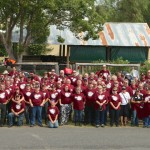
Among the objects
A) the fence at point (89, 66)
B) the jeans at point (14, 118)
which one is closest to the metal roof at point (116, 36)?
the fence at point (89, 66)

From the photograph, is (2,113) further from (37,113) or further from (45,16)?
(45,16)

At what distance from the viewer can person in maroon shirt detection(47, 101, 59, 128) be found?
14359mm

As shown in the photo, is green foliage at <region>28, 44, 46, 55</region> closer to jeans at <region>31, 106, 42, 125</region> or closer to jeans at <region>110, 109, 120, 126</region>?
jeans at <region>31, 106, 42, 125</region>

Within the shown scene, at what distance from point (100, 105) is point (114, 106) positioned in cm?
54

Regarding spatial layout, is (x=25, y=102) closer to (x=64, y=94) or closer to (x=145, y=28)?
(x=64, y=94)

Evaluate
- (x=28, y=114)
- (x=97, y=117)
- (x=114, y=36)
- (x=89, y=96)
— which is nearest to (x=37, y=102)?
(x=28, y=114)

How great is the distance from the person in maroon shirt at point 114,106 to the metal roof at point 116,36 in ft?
54.3

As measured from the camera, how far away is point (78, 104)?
49.0 feet
